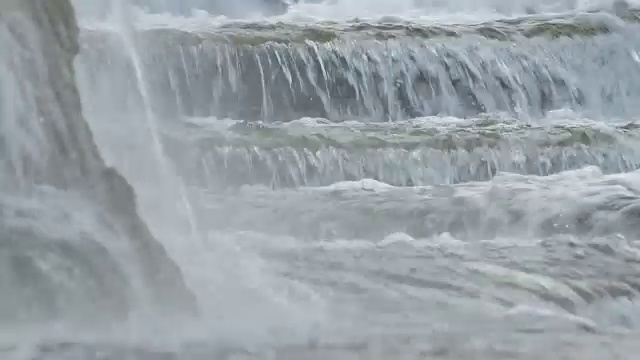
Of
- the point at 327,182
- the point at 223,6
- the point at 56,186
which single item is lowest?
the point at 327,182

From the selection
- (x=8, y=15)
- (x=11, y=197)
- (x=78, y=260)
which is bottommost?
(x=78, y=260)

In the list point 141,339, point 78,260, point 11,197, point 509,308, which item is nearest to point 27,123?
point 11,197

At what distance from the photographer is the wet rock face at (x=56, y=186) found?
2633 mm

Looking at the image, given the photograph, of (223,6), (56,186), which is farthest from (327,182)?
(56,186)

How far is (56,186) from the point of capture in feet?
8.66

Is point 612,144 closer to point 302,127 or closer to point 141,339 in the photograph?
point 302,127

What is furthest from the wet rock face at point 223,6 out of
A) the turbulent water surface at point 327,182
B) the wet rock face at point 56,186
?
the wet rock face at point 56,186

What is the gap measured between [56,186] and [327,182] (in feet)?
5.02

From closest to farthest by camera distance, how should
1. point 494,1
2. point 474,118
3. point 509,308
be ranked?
1. point 509,308
2. point 474,118
3. point 494,1

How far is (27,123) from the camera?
2.67 metres

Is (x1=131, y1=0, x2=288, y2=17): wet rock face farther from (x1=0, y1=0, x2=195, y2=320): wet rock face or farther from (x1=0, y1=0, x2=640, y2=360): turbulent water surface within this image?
(x1=0, y1=0, x2=195, y2=320): wet rock face

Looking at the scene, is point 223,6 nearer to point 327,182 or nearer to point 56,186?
point 327,182

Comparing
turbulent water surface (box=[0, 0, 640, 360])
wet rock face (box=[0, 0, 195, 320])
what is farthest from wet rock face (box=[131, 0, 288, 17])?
wet rock face (box=[0, 0, 195, 320])

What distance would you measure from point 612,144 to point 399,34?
1.18 metres
